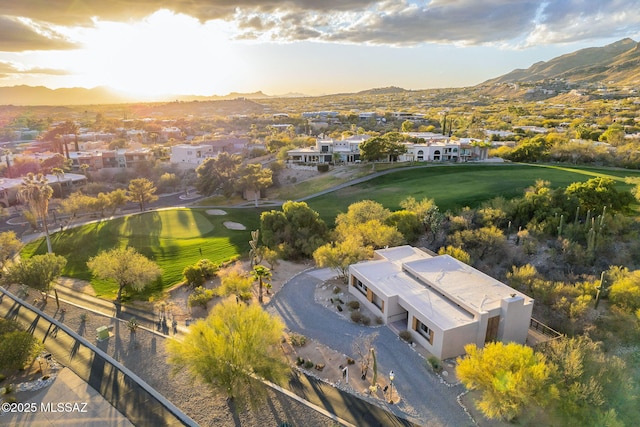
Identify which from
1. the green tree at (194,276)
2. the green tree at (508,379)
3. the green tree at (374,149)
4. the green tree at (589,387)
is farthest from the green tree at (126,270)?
the green tree at (374,149)

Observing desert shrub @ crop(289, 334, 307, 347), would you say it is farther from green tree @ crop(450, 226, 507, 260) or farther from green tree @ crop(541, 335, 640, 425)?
green tree @ crop(450, 226, 507, 260)

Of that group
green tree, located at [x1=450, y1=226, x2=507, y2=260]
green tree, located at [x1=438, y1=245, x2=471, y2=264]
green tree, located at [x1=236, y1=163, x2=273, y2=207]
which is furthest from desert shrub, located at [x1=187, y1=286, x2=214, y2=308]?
green tree, located at [x1=236, y1=163, x2=273, y2=207]

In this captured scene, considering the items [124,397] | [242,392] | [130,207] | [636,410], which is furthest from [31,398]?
[130,207]

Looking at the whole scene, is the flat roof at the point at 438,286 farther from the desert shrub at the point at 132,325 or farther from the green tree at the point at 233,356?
the desert shrub at the point at 132,325

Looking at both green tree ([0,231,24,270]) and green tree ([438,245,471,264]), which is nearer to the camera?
green tree ([438,245,471,264])

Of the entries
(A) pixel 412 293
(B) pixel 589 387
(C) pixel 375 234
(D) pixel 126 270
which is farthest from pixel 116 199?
(B) pixel 589 387

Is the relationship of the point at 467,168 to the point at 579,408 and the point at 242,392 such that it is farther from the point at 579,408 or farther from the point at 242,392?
the point at 242,392

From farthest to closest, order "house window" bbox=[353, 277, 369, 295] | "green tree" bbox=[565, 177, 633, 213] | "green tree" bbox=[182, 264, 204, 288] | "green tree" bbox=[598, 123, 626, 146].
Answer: "green tree" bbox=[598, 123, 626, 146] < "green tree" bbox=[565, 177, 633, 213] < "green tree" bbox=[182, 264, 204, 288] < "house window" bbox=[353, 277, 369, 295]
